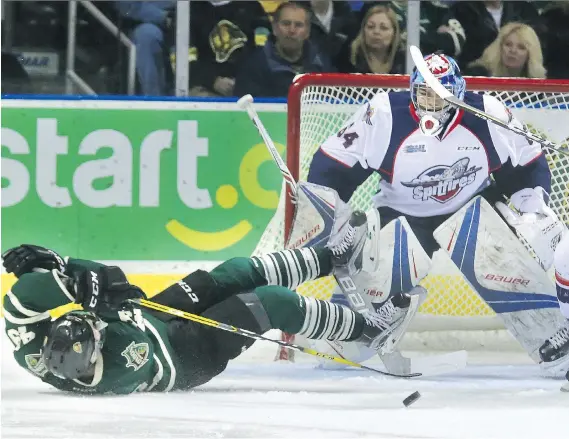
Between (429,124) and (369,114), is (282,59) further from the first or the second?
(429,124)

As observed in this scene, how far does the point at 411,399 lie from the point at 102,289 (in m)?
0.84

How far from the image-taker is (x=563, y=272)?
3.62 m

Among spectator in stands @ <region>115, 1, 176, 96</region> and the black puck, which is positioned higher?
spectator in stands @ <region>115, 1, 176, 96</region>

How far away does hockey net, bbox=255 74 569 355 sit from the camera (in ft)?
15.0

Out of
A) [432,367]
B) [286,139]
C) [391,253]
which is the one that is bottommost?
[432,367]

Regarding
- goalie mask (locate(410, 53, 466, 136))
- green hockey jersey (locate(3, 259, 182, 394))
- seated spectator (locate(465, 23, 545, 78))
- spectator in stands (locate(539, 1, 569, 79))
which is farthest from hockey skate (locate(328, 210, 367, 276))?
spectator in stands (locate(539, 1, 569, 79))

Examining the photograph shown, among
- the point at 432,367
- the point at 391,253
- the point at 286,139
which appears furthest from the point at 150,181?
the point at 432,367

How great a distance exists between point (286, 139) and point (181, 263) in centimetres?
65

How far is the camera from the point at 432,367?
4.04 m

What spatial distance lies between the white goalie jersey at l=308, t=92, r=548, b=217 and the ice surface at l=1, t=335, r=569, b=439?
63 cm

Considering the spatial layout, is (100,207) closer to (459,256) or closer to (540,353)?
(459,256)

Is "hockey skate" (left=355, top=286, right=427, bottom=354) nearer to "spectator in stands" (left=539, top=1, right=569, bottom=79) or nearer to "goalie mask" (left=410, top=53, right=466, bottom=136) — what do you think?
"goalie mask" (left=410, top=53, right=466, bottom=136)

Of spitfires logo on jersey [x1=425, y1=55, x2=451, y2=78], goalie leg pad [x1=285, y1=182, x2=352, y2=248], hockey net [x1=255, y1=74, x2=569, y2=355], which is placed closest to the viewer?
spitfires logo on jersey [x1=425, y1=55, x2=451, y2=78]

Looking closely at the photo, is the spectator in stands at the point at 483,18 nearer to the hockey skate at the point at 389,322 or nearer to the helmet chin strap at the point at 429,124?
the helmet chin strap at the point at 429,124
